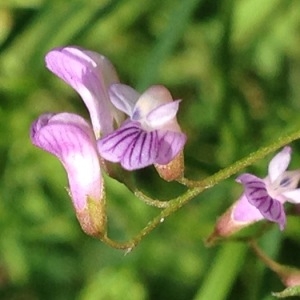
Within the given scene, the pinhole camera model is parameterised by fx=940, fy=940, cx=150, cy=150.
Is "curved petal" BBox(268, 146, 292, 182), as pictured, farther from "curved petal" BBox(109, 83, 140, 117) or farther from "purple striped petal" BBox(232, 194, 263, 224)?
"curved petal" BBox(109, 83, 140, 117)

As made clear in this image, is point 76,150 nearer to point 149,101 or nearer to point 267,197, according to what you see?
point 149,101

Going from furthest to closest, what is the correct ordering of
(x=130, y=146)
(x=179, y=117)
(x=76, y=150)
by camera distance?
(x=179, y=117) → (x=76, y=150) → (x=130, y=146)

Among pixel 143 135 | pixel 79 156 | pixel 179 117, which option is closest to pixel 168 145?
pixel 143 135

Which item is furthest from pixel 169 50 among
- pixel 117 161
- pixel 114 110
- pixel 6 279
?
pixel 6 279

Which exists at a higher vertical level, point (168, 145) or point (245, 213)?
point (168, 145)

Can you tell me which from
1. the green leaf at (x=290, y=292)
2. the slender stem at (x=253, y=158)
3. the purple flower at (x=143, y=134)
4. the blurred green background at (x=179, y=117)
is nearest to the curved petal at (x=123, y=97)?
the purple flower at (x=143, y=134)

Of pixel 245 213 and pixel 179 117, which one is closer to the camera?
pixel 245 213
